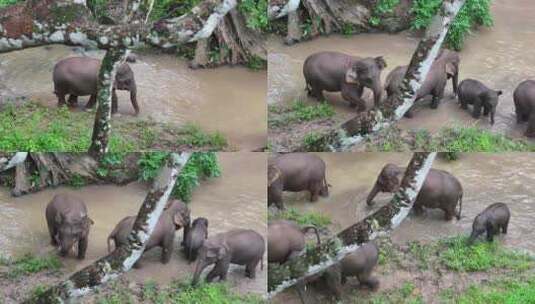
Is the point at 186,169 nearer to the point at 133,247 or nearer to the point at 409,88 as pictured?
the point at 133,247

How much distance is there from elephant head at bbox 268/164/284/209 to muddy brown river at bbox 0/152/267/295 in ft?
1.00

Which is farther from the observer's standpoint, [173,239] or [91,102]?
[91,102]

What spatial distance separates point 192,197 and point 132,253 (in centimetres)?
345

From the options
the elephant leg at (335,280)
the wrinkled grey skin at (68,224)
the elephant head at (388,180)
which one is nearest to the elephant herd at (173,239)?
the wrinkled grey skin at (68,224)

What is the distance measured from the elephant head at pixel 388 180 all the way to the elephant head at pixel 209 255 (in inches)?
73.2

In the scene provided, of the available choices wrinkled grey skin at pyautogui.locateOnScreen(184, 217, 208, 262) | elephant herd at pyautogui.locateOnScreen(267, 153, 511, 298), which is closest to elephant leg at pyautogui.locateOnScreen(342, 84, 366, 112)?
elephant herd at pyautogui.locateOnScreen(267, 153, 511, 298)

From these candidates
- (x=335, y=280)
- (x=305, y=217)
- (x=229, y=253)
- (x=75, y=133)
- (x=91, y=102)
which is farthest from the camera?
(x=91, y=102)

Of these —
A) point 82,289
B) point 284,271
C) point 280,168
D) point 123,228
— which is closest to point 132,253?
point 82,289

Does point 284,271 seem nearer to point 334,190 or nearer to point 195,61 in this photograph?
point 334,190

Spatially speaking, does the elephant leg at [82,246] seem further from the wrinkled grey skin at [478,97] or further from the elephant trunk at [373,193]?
the wrinkled grey skin at [478,97]

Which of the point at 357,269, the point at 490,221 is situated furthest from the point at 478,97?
the point at 357,269

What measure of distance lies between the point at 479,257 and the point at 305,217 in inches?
69.0

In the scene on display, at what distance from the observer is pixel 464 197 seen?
32.0 ft

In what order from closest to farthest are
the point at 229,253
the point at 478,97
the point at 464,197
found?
the point at 229,253, the point at 464,197, the point at 478,97
